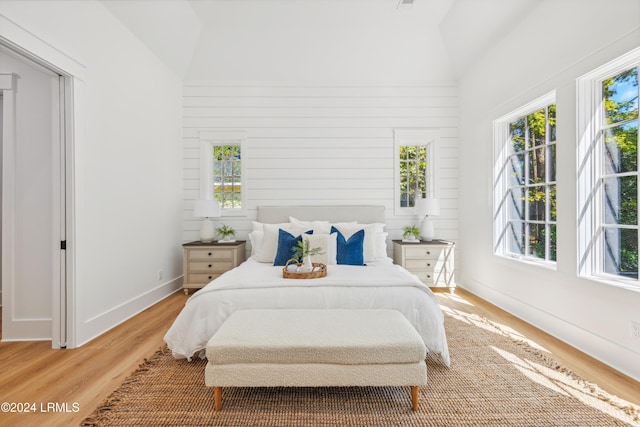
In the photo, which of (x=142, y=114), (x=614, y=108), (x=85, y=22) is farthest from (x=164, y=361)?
(x=614, y=108)

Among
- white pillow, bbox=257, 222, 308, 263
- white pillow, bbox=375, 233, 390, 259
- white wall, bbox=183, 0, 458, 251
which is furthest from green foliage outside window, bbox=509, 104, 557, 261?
white pillow, bbox=257, 222, 308, 263

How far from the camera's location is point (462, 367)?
2.31m

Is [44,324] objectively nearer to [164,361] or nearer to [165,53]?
[164,361]

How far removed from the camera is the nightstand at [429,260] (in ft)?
14.0

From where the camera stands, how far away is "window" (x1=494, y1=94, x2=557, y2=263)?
3.10 metres

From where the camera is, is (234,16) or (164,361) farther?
(234,16)

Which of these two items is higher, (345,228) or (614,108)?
(614,108)

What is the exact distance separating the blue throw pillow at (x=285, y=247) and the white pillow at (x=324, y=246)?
0.15 meters

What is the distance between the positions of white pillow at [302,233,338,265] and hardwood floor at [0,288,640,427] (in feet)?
5.57

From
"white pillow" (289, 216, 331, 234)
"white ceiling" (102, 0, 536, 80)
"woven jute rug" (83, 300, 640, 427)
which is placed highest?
"white ceiling" (102, 0, 536, 80)

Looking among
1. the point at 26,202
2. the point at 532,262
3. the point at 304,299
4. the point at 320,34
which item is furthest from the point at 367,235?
the point at 26,202

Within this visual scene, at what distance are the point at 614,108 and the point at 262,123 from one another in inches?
157

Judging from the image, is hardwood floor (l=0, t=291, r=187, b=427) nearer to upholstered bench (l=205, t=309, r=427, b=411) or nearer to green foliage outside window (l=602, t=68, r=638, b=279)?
upholstered bench (l=205, t=309, r=427, b=411)

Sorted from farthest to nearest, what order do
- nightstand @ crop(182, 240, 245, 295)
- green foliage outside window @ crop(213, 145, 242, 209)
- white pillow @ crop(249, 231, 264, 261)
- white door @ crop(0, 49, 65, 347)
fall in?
1. green foliage outside window @ crop(213, 145, 242, 209)
2. nightstand @ crop(182, 240, 245, 295)
3. white pillow @ crop(249, 231, 264, 261)
4. white door @ crop(0, 49, 65, 347)
